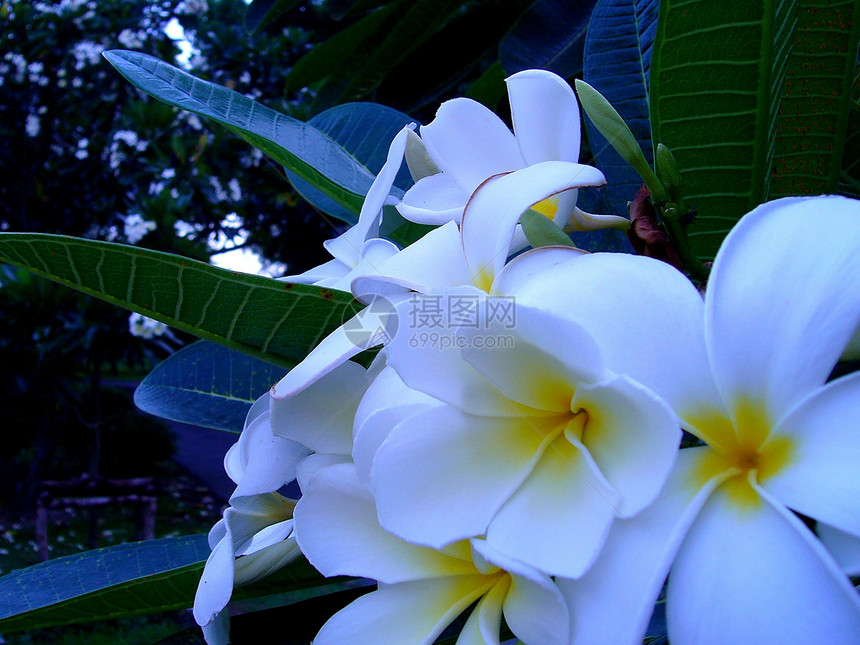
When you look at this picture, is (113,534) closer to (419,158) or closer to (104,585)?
(104,585)

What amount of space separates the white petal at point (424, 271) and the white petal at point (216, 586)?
0.18 meters

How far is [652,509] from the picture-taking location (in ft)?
0.92

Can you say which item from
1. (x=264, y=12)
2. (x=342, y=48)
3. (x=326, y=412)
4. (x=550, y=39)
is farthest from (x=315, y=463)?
(x=264, y=12)

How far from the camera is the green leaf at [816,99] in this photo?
1.53 ft

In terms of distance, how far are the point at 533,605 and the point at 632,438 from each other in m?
0.09

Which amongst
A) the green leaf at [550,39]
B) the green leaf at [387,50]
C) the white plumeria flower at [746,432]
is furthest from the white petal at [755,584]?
the green leaf at [387,50]

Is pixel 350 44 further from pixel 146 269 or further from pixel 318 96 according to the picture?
pixel 146 269

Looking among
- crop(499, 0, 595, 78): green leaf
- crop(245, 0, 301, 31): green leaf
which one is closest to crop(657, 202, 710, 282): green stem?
crop(499, 0, 595, 78): green leaf

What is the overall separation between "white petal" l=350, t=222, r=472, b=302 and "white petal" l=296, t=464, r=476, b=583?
0.32 feet

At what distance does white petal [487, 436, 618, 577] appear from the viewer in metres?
0.28

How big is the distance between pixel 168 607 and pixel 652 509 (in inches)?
17.1

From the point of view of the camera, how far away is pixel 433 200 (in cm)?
49

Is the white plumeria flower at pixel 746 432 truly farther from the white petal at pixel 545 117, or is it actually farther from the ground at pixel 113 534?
the ground at pixel 113 534

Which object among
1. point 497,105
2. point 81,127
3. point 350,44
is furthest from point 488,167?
point 81,127
